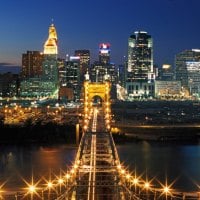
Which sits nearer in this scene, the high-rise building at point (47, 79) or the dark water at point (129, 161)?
the dark water at point (129, 161)

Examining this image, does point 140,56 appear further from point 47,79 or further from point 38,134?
point 38,134

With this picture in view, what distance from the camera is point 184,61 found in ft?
213

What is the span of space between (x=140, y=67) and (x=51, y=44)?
11687 mm

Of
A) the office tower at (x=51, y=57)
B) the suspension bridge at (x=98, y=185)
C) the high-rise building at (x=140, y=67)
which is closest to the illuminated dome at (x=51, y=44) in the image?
the office tower at (x=51, y=57)

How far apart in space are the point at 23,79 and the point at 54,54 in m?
3.92

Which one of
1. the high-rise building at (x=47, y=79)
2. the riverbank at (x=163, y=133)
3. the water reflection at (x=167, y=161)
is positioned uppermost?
the high-rise building at (x=47, y=79)

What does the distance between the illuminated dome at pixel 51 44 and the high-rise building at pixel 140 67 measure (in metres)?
9.34

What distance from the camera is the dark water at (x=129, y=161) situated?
12868 millimetres

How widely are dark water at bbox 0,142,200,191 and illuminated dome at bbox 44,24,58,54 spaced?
3517 centimetres

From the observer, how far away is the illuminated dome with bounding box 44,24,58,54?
55.3 metres

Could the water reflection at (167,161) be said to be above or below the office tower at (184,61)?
below

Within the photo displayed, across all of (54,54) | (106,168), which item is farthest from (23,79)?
(106,168)

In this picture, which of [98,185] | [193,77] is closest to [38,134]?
[98,185]

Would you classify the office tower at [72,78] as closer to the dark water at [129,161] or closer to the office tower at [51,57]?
the office tower at [51,57]
